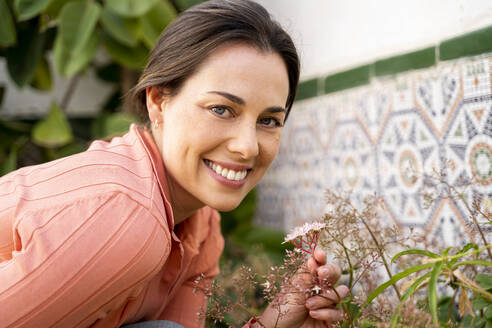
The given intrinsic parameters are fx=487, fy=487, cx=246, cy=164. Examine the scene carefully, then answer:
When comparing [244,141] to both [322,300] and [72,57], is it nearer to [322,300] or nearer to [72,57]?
[322,300]

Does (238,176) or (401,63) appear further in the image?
(401,63)

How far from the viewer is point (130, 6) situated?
5.96ft

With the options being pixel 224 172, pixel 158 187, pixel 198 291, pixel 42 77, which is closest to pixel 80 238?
pixel 158 187

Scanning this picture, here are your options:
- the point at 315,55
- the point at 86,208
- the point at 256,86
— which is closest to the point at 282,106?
the point at 256,86

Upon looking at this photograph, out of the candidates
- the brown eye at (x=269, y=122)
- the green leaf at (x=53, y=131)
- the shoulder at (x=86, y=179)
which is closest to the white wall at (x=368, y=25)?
the brown eye at (x=269, y=122)

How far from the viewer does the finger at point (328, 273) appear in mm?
884

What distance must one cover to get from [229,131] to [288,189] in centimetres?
111

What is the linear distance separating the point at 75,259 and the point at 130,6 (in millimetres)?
1264

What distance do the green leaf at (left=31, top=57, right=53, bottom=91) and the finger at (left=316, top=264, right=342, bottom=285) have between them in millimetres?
1780

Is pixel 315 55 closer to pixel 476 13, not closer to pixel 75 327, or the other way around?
pixel 476 13

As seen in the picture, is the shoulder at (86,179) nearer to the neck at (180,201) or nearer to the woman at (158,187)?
the woman at (158,187)

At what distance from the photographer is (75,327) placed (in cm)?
90

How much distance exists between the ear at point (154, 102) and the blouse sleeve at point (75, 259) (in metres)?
0.31

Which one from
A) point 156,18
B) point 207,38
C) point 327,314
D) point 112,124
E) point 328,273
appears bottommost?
point 112,124
